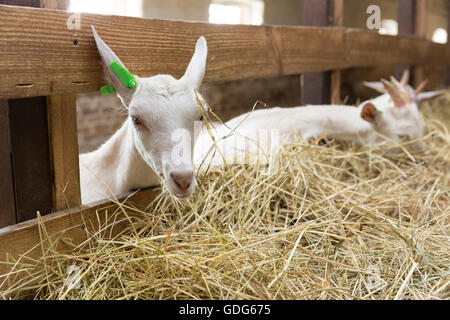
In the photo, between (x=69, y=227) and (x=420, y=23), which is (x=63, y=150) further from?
(x=420, y=23)

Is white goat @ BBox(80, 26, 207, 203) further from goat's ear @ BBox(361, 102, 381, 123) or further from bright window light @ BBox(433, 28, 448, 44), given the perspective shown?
bright window light @ BBox(433, 28, 448, 44)

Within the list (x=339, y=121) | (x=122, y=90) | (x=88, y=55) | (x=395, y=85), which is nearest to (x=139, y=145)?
(x=122, y=90)

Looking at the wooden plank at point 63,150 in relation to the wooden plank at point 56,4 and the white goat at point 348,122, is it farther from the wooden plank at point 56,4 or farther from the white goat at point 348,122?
the white goat at point 348,122

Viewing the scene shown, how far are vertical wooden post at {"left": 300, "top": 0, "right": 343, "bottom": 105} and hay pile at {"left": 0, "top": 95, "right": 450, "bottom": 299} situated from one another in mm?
1389

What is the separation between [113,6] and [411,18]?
310 centimetres

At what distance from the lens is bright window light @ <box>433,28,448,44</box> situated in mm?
5878

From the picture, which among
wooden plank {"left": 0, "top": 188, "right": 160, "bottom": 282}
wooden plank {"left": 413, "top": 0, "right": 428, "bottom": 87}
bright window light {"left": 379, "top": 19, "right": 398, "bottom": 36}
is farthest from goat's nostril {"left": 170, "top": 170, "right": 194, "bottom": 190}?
wooden plank {"left": 413, "top": 0, "right": 428, "bottom": 87}

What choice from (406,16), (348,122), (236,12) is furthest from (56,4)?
(406,16)

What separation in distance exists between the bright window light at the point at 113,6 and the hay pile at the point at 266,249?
0.85 m

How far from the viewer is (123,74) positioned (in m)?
1.59

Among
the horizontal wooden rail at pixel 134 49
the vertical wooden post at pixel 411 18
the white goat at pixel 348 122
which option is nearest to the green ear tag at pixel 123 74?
the horizontal wooden rail at pixel 134 49

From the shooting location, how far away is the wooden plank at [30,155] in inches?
61.5

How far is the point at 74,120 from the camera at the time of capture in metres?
1.67

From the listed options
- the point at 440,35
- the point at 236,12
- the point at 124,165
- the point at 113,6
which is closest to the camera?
the point at 124,165
